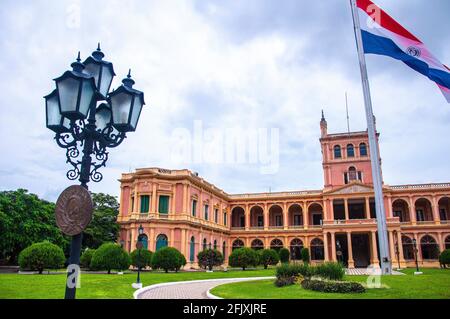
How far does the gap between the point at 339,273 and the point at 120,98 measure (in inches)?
517

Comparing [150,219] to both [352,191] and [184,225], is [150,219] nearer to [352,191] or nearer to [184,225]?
[184,225]

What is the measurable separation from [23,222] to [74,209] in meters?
28.2

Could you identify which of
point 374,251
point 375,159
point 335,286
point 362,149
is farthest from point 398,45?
point 362,149

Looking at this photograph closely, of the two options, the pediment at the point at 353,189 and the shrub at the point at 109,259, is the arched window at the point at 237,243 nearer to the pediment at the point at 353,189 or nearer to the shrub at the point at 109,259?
the pediment at the point at 353,189

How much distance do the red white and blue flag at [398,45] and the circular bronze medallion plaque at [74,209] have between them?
41.6 ft

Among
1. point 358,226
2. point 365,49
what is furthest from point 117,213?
point 365,49

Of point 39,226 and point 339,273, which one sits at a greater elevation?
point 39,226

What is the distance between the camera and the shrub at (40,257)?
2180 centimetres

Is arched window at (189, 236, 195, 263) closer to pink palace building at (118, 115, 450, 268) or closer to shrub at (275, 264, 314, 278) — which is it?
pink palace building at (118, 115, 450, 268)

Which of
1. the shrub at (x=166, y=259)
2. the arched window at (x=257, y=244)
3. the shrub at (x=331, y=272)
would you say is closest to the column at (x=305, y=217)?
the arched window at (x=257, y=244)

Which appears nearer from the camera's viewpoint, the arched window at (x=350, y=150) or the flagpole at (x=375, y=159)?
the flagpole at (x=375, y=159)

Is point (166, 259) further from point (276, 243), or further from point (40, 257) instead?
point (276, 243)

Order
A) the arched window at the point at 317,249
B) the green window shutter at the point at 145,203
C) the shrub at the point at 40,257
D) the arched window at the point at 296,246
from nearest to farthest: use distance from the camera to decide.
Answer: the shrub at the point at 40,257
the green window shutter at the point at 145,203
the arched window at the point at 317,249
the arched window at the point at 296,246
